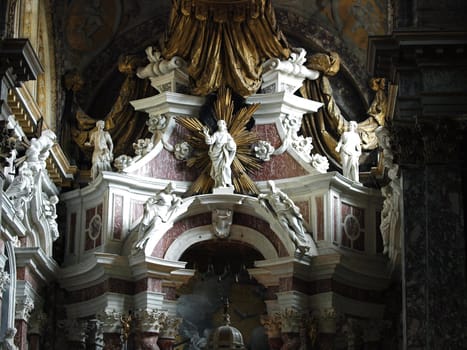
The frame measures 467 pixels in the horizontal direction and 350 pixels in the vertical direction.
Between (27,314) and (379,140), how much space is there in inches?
288

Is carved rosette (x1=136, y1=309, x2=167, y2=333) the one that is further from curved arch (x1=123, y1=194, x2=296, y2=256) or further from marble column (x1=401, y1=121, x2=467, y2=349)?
marble column (x1=401, y1=121, x2=467, y2=349)

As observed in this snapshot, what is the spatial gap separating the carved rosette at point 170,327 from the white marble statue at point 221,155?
8.85 feet

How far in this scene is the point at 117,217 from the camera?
2698 centimetres

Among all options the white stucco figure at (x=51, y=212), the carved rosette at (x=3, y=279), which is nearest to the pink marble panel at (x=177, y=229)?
the white stucco figure at (x=51, y=212)

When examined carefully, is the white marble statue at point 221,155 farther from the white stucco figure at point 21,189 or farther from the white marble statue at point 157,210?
the white stucco figure at point 21,189

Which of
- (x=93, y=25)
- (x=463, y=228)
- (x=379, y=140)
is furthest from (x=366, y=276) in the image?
(x=93, y=25)

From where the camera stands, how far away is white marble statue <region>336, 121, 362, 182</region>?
2733cm

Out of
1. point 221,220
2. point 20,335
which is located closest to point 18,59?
point 20,335

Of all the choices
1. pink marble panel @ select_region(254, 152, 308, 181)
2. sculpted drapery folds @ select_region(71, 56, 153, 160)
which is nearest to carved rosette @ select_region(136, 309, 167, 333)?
pink marble panel @ select_region(254, 152, 308, 181)

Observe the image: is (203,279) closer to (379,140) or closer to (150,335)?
(150,335)

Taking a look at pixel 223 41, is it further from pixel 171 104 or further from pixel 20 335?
pixel 20 335

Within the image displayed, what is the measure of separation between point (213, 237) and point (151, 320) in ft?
6.93

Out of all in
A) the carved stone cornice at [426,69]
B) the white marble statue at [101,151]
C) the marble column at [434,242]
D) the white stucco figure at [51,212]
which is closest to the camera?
the marble column at [434,242]

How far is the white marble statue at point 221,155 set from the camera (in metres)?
27.0
